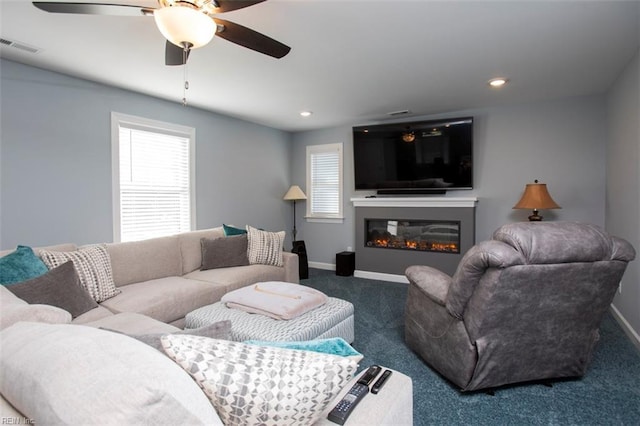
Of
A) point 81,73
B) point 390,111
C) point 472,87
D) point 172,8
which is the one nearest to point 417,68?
point 472,87

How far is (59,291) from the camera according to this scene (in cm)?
213

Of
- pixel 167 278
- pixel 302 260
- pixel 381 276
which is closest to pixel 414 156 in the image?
pixel 381 276

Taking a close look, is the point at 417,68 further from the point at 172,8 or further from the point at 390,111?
the point at 172,8

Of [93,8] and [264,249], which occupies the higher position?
[93,8]

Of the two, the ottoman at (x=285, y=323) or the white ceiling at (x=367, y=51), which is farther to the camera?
the white ceiling at (x=367, y=51)

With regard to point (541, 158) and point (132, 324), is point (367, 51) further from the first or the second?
point (541, 158)

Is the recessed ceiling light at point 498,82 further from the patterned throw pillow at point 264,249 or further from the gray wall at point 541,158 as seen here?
the patterned throw pillow at point 264,249

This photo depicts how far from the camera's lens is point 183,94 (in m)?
3.84

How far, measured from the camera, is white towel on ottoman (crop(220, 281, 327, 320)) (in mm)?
2285

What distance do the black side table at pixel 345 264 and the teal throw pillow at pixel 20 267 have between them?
370 cm

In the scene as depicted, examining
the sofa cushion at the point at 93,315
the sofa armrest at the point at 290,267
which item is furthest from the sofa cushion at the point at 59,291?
the sofa armrest at the point at 290,267

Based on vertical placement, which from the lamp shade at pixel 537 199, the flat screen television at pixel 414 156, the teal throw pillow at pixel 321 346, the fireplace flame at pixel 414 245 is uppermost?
the flat screen television at pixel 414 156

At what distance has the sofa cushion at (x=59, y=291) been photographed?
198 cm

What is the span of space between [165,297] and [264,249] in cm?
135
